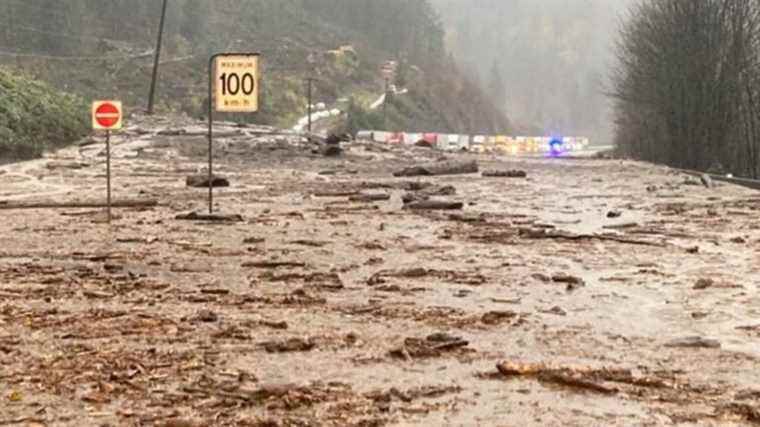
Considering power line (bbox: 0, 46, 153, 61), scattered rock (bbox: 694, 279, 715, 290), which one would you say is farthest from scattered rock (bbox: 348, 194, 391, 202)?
power line (bbox: 0, 46, 153, 61)

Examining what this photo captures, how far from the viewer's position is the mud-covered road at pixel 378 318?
5734 millimetres

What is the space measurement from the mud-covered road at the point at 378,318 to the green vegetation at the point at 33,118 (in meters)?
17.0

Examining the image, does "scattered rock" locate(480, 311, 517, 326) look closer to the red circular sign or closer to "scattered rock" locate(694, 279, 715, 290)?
"scattered rock" locate(694, 279, 715, 290)

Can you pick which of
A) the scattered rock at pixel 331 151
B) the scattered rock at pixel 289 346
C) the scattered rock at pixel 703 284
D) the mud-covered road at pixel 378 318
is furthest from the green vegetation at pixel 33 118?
the scattered rock at pixel 289 346

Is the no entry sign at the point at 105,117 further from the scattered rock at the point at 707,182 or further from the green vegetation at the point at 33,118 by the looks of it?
the scattered rock at the point at 707,182

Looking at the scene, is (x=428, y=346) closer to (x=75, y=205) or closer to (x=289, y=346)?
(x=289, y=346)

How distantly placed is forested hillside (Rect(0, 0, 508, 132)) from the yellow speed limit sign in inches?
2397

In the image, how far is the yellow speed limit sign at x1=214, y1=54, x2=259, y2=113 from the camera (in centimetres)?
1591

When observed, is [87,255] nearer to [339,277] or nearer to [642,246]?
[339,277]

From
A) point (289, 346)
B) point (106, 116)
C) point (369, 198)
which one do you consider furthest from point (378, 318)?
point (369, 198)

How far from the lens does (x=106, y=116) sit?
16.2 meters

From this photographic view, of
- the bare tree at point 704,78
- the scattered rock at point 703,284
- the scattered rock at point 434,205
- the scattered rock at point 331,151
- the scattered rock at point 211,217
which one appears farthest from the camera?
the scattered rock at point 331,151

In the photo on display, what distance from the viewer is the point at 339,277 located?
10.8 m

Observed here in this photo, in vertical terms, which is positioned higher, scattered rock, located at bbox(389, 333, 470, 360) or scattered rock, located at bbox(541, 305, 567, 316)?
scattered rock, located at bbox(389, 333, 470, 360)
